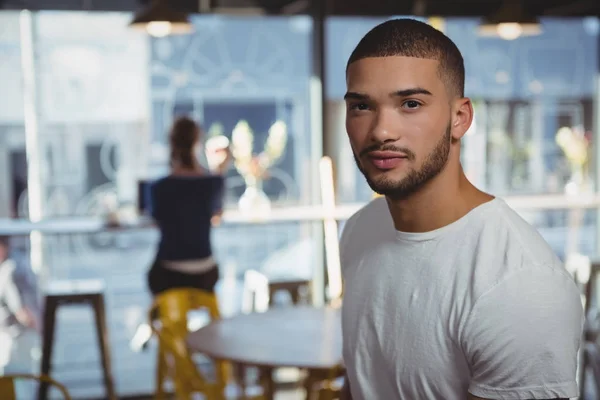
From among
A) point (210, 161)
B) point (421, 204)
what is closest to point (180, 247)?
point (210, 161)

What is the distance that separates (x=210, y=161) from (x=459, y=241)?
3.80 metres

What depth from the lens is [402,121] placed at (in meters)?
1.26

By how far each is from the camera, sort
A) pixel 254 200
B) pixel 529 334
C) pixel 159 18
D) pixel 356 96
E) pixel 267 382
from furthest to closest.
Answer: pixel 254 200 → pixel 159 18 → pixel 267 382 → pixel 356 96 → pixel 529 334

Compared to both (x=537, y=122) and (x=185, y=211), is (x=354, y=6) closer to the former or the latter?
(x=537, y=122)

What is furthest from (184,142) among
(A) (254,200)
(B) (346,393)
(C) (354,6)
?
(B) (346,393)

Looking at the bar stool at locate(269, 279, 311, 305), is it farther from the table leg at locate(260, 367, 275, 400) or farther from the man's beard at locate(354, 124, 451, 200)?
the man's beard at locate(354, 124, 451, 200)

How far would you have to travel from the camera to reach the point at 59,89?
4.87 metres

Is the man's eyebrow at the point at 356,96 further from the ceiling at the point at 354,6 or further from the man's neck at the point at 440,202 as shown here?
the ceiling at the point at 354,6

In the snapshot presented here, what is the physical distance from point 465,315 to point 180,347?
2.48 meters

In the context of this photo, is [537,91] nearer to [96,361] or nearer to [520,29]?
[520,29]

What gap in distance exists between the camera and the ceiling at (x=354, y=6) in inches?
190

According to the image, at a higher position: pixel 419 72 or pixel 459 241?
pixel 419 72

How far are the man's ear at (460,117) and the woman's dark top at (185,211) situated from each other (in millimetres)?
2888

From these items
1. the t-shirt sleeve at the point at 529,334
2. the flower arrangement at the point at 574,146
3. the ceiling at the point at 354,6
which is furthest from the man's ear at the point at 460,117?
the flower arrangement at the point at 574,146
